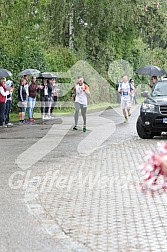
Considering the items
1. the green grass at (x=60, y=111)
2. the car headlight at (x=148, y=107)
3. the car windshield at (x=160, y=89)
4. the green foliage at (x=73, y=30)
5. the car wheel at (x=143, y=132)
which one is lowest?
the green grass at (x=60, y=111)

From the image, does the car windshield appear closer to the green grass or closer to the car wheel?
the car wheel

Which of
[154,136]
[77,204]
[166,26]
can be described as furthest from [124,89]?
[166,26]

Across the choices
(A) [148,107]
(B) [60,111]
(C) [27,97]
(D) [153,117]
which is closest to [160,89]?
(A) [148,107]

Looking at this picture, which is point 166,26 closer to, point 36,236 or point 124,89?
point 124,89

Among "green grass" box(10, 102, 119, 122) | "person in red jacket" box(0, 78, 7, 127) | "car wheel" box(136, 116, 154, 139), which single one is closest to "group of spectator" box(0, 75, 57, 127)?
"person in red jacket" box(0, 78, 7, 127)

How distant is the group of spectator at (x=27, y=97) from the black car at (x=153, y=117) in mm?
6042

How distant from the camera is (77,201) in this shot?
29.1ft

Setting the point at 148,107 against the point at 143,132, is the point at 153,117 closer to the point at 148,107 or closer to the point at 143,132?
the point at 148,107

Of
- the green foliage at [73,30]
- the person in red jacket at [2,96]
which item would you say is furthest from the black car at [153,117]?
the green foliage at [73,30]

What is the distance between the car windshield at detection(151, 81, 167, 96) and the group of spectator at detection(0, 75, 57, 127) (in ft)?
19.1

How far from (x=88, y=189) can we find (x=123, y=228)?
102 inches

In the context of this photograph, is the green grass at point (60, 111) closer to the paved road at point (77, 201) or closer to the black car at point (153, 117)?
the black car at point (153, 117)

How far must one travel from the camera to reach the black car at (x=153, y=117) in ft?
56.9

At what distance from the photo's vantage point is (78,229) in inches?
286
